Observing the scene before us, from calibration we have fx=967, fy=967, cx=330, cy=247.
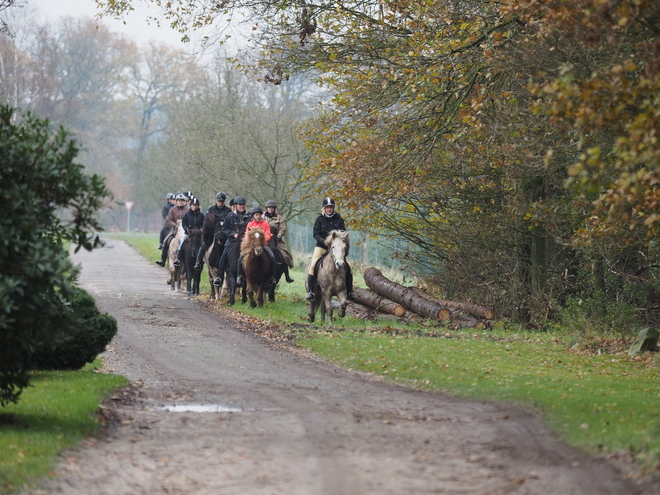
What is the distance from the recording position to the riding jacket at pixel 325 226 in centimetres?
2017

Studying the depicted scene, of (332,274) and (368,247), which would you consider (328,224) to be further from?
(368,247)

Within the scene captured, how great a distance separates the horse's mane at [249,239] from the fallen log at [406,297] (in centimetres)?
285

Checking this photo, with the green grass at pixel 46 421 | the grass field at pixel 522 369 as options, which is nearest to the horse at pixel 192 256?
the grass field at pixel 522 369

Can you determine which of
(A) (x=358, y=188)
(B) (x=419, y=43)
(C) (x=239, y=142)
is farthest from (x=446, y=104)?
(C) (x=239, y=142)

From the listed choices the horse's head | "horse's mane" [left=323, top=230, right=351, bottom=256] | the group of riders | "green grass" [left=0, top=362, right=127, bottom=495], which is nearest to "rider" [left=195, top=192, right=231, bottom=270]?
the group of riders

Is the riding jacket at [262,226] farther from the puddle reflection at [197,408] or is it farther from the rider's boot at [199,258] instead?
the puddle reflection at [197,408]

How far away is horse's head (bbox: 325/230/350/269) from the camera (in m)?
19.7

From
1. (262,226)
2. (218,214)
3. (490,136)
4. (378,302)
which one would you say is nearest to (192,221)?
(218,214)

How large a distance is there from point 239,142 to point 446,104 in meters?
20.9

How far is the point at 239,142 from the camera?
37.7 meters

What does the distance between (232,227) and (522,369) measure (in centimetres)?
1234

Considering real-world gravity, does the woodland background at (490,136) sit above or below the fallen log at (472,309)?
above

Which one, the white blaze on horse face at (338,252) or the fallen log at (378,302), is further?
the fallen log at (378,302)

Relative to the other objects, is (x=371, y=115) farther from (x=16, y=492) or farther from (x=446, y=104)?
(x=16, y=492)
